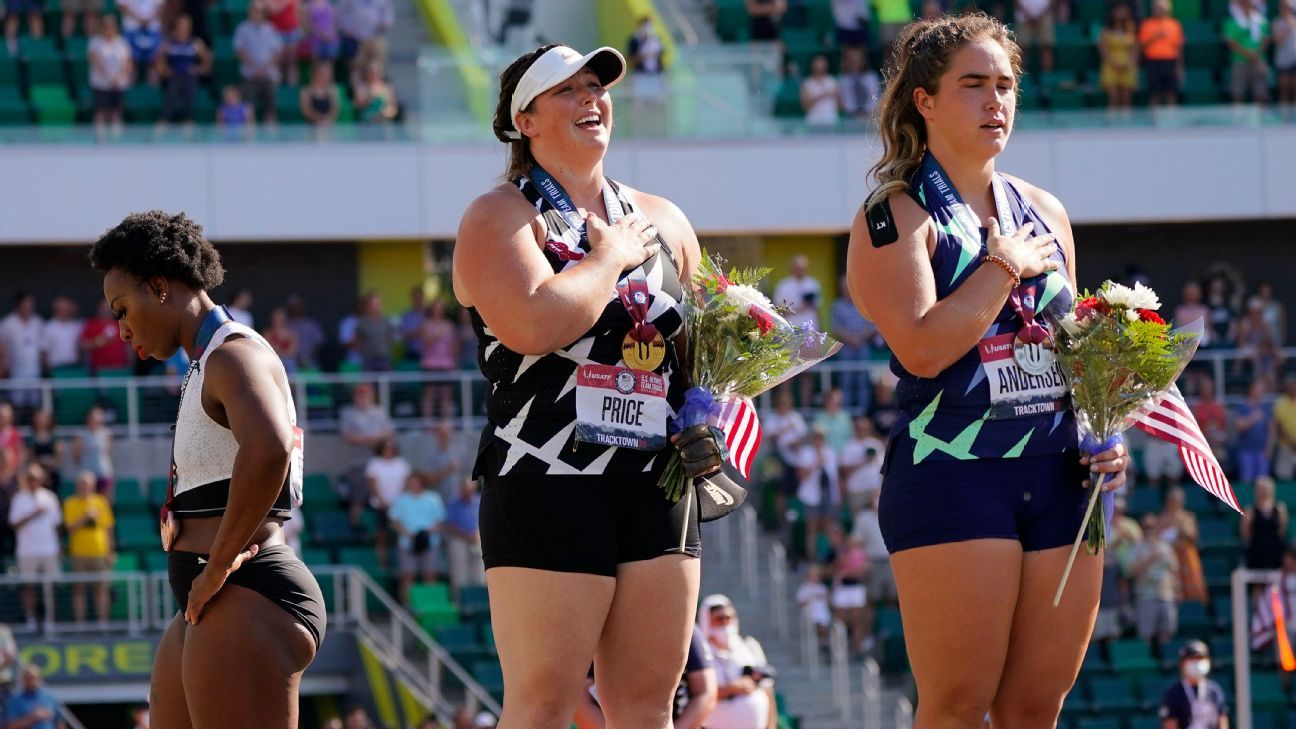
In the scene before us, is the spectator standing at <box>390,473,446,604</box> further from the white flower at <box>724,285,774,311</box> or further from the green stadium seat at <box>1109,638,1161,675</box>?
the white flower at <box>724,285,774,311</box>

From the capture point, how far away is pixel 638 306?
13.6ft

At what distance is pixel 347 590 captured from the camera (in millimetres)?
14133

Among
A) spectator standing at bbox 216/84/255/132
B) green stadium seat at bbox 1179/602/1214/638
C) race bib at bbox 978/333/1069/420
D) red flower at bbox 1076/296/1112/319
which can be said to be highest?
spectator standing at bbox 216/84/255/132

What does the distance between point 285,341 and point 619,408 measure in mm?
13330

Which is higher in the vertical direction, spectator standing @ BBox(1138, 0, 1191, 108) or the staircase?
spectator standing @ BBox(1138, 0, 1191, 108)

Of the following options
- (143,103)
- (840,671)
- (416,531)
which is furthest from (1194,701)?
(143,103)

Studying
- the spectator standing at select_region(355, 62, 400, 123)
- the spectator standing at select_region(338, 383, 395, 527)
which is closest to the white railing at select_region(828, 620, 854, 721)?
the spectator standing at select_region(338, 383, 395, 527)

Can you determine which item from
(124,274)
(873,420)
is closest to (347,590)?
(873,420)

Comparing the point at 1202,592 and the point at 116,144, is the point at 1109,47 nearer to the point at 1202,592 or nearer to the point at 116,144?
the point at 1202,592

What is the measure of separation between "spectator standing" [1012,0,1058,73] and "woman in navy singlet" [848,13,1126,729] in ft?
56.2

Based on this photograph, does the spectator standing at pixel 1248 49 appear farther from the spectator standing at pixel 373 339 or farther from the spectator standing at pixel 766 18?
the spectator standing at pixel 373 339

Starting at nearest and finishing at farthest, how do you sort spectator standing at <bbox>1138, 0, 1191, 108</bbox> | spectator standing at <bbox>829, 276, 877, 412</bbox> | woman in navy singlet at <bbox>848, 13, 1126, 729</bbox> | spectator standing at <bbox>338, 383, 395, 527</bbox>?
woman in navy singlet at <bbox>848, 13, 1126, 729</bbox> → spectator standing at <bbox>338, 383, 395, 527</bbox> → spectator standing at <bbox>829, 276, 877, 412</bbox> → spectator standing at <bbox>1138, 0, 1191, 108</bbox>

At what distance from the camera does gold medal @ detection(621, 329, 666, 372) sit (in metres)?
4.14

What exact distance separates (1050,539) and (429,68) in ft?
49.4
